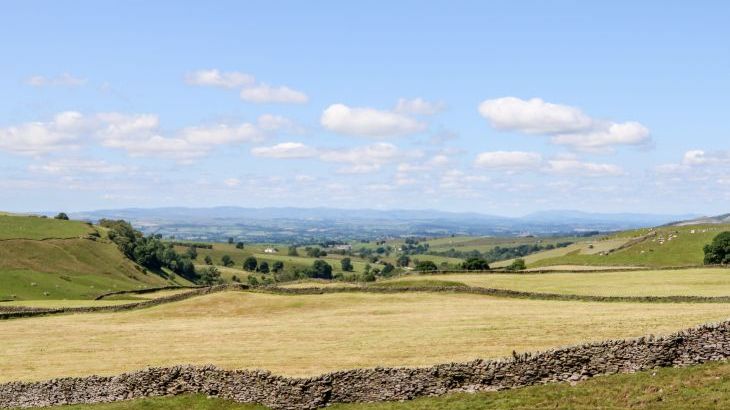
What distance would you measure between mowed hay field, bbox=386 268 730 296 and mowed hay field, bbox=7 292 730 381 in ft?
32.0

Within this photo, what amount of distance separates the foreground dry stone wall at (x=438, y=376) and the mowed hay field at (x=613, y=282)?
136 ft

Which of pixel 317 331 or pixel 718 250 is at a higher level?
pixel 718 250

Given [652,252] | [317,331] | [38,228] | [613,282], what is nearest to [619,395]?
[317,331]

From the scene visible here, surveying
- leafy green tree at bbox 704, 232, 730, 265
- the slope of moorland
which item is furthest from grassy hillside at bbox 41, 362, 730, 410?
leafy green tree at bbox 704, 232, 730, 265

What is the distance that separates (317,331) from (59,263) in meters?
109

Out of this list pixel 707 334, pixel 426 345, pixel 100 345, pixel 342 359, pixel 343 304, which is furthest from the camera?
pixel 343 304

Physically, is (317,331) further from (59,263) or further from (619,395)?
(59,263)

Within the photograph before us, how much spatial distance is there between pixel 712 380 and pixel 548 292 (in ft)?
164

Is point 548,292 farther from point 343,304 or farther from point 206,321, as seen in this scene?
point 206,321

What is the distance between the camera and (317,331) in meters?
58.2

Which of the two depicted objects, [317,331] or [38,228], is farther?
[38,228]

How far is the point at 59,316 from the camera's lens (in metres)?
81.2

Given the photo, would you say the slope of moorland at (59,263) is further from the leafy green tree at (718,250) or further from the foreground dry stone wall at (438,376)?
the leafy green tree at (718,250)

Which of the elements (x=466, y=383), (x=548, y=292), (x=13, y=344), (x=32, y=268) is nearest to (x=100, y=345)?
(x=13, y=344)
